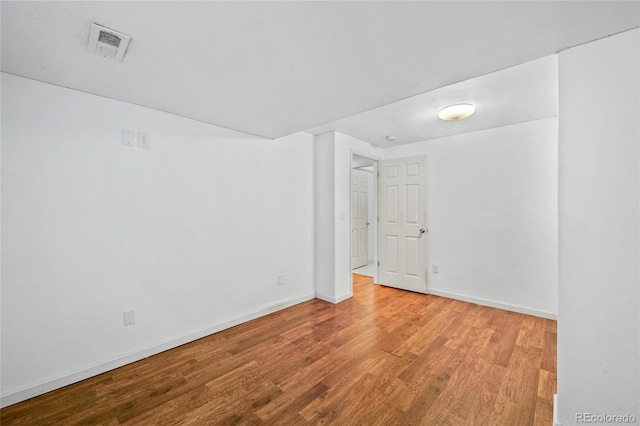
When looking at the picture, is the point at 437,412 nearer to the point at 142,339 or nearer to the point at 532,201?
the point at 142,339

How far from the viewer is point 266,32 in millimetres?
1269

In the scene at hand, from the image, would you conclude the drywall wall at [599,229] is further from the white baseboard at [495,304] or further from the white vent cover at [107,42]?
the white vent cover at [107,42]

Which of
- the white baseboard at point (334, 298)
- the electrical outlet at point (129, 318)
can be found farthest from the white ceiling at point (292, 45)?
the white baseboard at point (334, 298)

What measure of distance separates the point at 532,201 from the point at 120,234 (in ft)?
14.4

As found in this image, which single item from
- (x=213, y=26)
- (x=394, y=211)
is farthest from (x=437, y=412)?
(x=394, y=211)

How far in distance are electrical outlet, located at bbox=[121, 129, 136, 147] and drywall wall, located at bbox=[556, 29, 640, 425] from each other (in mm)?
3032

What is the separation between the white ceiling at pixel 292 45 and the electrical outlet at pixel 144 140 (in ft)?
0.85

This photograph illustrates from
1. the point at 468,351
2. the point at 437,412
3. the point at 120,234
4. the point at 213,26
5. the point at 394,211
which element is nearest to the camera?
the point at 213,26

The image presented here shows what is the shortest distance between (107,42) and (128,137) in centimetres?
92

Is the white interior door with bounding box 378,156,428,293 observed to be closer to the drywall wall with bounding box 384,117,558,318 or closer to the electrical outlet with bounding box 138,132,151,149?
the drywall wall with bounding box 384,117,558,318

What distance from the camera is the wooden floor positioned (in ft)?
5.12

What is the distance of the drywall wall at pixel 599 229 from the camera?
1265mm

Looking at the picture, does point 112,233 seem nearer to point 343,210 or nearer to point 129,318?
point 129,318

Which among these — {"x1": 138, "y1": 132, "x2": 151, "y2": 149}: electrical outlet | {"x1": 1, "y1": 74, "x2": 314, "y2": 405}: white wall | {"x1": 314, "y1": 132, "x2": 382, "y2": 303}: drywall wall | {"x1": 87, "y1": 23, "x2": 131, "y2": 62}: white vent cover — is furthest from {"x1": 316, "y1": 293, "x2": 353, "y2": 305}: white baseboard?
{"x1": 87, "y1": 23, "x2": 131, "y2": 62}: white vent cover
